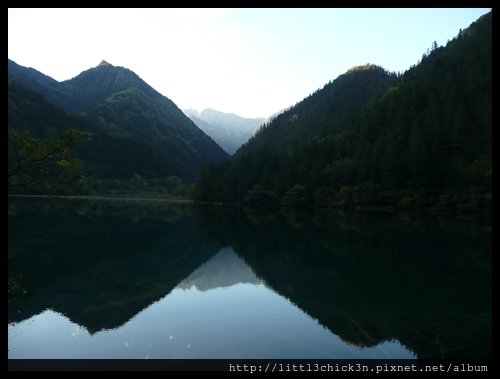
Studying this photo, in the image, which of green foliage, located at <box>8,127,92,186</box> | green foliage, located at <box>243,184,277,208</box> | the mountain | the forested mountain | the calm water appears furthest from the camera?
green foliage, located at <box>243,184,277,208</box>

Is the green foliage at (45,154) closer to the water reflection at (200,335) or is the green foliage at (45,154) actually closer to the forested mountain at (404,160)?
the water reflection at (200,335)

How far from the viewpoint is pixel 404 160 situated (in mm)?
119688

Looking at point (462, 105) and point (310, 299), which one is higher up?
point (462, 105)

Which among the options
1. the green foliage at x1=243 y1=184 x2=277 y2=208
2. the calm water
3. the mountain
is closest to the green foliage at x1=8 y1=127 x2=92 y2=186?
the calm water

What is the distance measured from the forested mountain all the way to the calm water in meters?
63.1

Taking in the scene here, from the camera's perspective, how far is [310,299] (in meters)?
27.0

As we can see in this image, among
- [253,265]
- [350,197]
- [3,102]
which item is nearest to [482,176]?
[350,197]

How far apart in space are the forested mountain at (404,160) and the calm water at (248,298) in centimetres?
6309

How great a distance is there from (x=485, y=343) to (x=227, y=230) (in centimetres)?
5058

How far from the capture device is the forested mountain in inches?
4380

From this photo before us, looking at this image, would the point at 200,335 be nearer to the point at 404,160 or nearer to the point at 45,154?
the point at 45,154

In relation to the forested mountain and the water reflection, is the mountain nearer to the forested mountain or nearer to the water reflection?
the water reflection

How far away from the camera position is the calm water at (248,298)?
60.8 ft

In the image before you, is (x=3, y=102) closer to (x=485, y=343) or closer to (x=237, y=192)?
(x=485, y=343)
